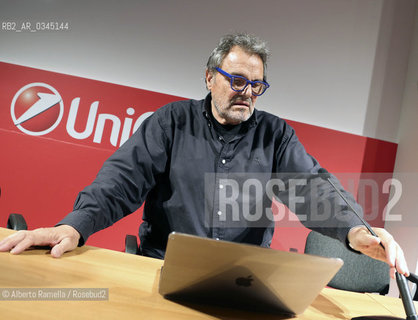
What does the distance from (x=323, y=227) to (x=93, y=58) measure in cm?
214

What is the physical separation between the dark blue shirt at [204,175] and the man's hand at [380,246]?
8.7 inches

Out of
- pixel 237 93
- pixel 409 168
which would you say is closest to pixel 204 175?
pixel 237 93

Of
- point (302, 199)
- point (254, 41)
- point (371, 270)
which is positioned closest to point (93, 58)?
point (254, 41)

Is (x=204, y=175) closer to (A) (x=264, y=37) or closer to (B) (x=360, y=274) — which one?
(B) (x=360, y=274)

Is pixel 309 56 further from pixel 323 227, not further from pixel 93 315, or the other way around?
pixel 93 315

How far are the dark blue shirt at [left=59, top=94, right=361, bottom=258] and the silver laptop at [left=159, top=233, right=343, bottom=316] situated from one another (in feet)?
2.35

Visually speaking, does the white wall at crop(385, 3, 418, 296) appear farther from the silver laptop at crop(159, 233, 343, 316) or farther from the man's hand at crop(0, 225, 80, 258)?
the man's hand at crop(0, 225, 80, 258)

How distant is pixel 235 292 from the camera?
0.93 m

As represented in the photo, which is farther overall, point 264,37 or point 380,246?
point 264,37

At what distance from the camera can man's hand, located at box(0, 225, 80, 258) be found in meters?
1.11

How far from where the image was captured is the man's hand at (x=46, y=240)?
1.11m

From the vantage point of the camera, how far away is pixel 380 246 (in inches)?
50.8

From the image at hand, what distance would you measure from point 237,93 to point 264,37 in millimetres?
1426

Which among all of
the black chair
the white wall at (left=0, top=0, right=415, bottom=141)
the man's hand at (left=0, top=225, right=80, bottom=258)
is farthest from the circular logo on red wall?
the man's hand at (left=0, top=225, right=80, bottom=258)
